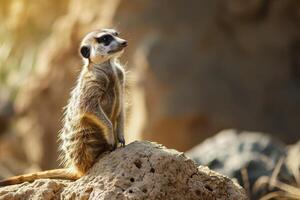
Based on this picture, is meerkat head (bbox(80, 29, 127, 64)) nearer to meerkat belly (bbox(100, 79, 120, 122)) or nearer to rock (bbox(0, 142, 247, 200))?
meerkat belly (bbox(100, 79, 120, 122))

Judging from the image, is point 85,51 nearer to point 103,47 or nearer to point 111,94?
point 103,47

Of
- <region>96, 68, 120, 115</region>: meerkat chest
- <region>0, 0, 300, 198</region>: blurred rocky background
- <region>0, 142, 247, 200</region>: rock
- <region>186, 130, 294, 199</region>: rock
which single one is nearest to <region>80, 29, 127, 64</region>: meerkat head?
<region>96, 68, 120, 115</region>: meerkat chest

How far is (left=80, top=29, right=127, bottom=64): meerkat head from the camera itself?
4.86m

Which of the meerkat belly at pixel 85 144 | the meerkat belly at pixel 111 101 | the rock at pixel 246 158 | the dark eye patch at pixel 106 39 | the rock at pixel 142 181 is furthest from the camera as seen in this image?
the rock at pixel 246 158

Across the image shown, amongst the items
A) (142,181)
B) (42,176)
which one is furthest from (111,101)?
(142,181)

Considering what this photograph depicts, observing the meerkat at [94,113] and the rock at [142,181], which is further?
the meerkat at [94,113]

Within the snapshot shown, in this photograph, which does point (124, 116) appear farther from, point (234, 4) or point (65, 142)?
point (234, 4)

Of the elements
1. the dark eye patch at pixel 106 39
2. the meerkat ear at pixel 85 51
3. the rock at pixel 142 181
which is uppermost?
the dark eye patch at pixel 106 39

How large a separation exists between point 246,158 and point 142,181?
356 cm

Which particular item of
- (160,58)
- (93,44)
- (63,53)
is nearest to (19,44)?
(63,53)

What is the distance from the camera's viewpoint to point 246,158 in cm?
772

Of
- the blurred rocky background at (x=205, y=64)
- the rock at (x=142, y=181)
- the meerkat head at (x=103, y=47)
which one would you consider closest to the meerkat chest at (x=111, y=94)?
the meerkat head at (x=103, y=47)

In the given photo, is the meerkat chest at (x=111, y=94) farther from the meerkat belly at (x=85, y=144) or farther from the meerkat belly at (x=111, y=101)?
the meerkat belly at (x=85, y=144)

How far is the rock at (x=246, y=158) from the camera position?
24.2ft
